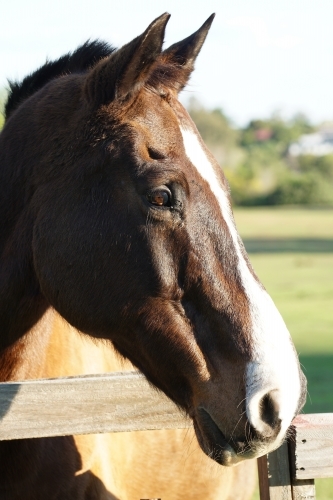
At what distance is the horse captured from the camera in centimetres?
238

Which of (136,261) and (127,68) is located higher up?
(127,68)

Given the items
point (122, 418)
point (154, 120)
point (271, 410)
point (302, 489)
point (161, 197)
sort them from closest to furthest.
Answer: point (271, 410), point (161, 197), point (154, 120), point (122, 418), point (302, 489)

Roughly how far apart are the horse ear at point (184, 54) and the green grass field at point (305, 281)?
11.1 feet

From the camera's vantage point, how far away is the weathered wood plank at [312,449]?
2.81 metres

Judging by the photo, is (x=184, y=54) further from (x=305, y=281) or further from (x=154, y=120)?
(x=305, y=281)

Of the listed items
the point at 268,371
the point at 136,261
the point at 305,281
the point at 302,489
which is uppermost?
the point at 136,261

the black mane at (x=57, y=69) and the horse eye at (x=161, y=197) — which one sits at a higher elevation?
the black mane at (x=57, y=69)

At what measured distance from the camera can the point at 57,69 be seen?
3234mm

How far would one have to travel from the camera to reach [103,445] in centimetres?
335

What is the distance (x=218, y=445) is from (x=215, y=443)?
0.05 ft

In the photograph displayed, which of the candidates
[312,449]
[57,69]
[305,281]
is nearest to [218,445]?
[312,449]

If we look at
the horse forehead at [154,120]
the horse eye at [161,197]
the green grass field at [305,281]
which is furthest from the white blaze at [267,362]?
the green grass field at [305,281]

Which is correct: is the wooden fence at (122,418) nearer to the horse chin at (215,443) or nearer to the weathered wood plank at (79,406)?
the weathered wood plank at (79,406)

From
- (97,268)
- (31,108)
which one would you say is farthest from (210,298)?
(31,108)
